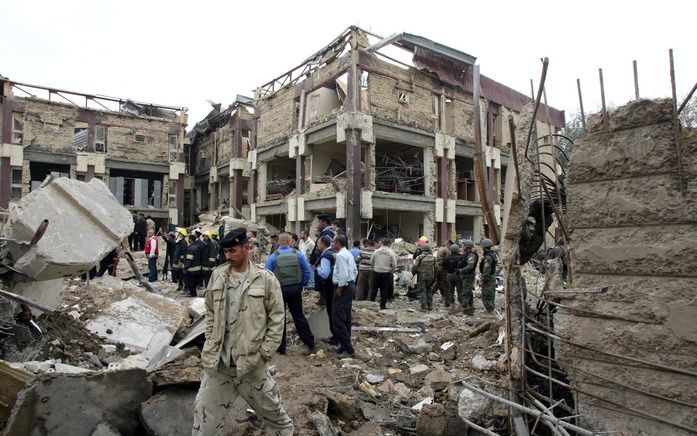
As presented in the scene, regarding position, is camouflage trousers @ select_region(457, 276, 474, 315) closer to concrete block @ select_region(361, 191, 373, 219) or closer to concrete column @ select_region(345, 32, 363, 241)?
concrete column @ select_region(345, 32, 363, 241)

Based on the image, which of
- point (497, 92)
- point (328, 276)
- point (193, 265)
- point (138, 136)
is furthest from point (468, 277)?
point (138, 136)

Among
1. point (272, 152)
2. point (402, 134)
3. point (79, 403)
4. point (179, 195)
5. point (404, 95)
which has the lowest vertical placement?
point (79, 403)

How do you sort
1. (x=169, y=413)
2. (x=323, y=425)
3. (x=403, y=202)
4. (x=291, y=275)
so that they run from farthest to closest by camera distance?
1. (x=403, y=202)
2. (x=291, y=275)
3. (x=323, y=425)
4. (x=169, y=413)

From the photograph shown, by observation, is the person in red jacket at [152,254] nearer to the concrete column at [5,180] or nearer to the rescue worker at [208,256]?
the rescue worker at [208,256]

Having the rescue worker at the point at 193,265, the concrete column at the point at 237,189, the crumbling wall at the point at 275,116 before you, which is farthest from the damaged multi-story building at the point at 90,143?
the rescue worker at the point at 193,265

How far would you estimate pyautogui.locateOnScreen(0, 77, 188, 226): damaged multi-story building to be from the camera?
72.5 feet

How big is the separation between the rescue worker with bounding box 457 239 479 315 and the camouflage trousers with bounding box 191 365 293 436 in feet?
21.6

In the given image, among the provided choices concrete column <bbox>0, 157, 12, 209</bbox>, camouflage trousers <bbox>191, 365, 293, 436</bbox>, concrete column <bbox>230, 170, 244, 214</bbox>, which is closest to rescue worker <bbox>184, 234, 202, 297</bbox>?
camouflage trousers <bbox>191, 365, 293, 436</bbox>

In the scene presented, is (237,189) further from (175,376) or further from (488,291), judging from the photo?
(175,376)

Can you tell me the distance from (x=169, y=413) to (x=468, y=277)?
6.71 meters

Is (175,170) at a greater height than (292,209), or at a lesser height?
greater

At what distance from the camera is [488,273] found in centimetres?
Result: 885

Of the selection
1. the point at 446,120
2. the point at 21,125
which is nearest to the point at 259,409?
the point at 446,120

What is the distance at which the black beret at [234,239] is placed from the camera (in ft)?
9.77
